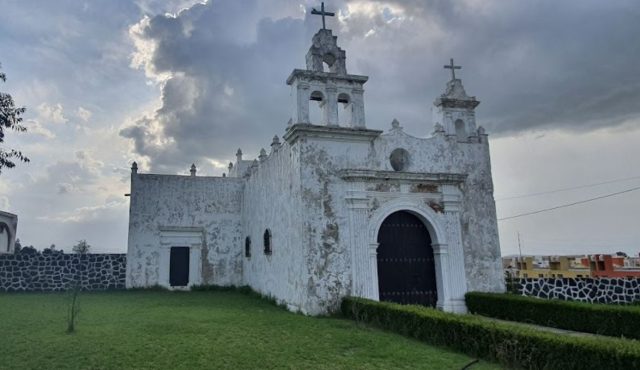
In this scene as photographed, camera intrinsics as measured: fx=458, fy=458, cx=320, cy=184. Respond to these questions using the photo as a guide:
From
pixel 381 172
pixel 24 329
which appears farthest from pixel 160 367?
pixel 381 172

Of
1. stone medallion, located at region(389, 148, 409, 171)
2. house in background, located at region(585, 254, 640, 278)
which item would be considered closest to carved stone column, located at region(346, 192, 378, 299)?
stone medallion, located at region(389, 148, 409, 171)

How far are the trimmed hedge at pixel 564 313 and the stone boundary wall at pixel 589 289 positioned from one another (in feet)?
9.11

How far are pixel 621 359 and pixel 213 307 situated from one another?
957 centimetres

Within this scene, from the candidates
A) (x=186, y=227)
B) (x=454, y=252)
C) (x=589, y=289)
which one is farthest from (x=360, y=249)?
(x=186, y=227)

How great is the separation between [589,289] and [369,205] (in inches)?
291

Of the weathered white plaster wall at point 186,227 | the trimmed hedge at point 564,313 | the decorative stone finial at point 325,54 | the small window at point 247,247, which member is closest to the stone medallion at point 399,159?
the decorative stone finial at point 325,54

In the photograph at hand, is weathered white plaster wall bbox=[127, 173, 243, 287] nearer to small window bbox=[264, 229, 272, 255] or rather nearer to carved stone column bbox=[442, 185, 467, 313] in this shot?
small window bbox=[264, 229, 272, 255]

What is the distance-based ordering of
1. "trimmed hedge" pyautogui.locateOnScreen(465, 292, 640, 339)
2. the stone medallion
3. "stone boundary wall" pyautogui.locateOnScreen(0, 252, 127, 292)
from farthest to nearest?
"stone boundary wall" pyautogui.locateOnScreen(0, 252, 127, 292) < the stone medallion < "trimmed hedge" pyautogui.locateOnScreen(465, 292, 640, 339)

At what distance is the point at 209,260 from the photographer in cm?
1853

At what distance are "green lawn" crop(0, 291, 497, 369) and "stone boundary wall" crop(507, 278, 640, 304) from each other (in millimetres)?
7143

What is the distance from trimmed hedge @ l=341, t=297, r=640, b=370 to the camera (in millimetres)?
5438

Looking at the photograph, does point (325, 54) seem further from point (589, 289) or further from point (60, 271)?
point (60, 271)

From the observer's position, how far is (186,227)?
18500 mm

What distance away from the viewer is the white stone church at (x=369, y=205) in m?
11.4
